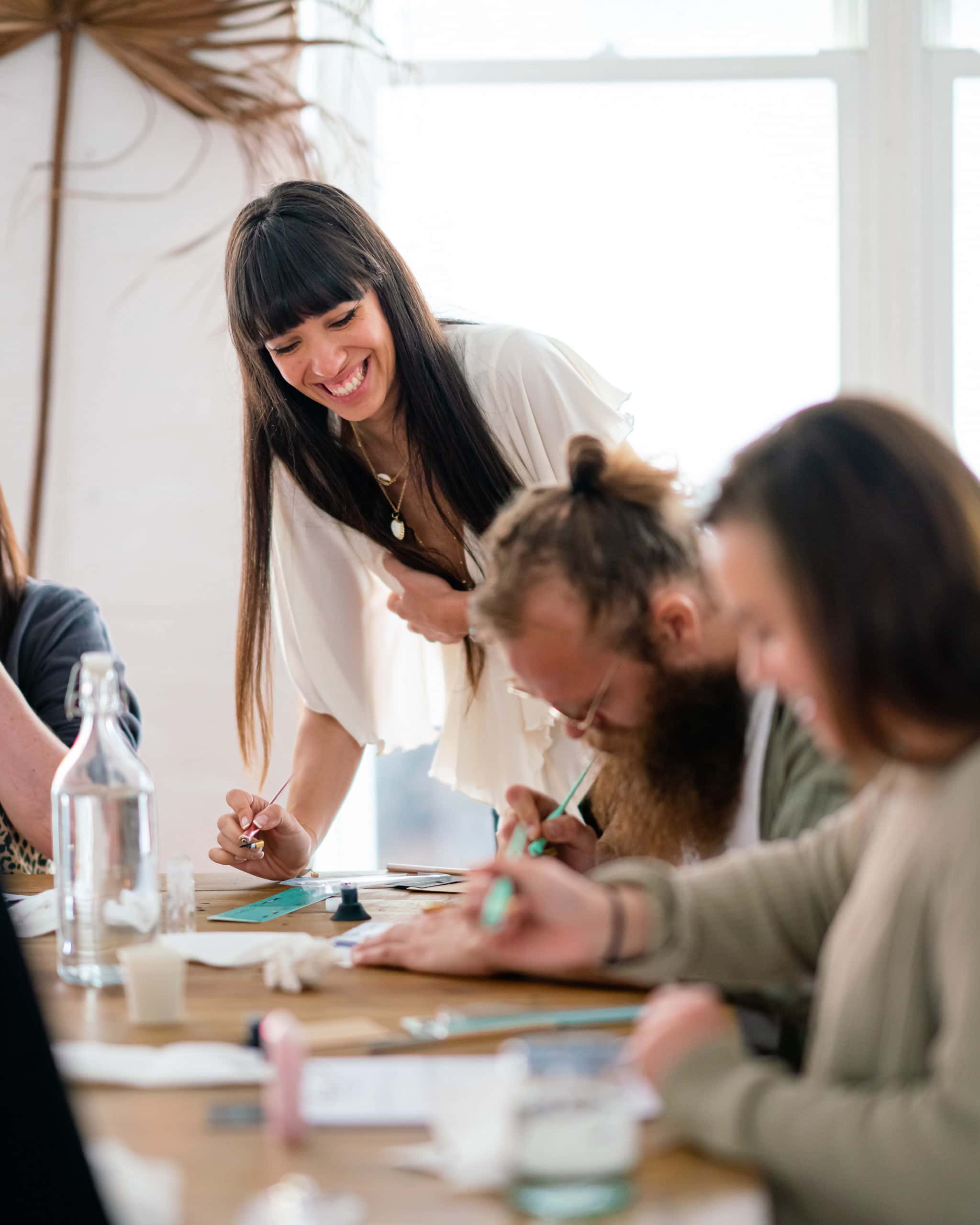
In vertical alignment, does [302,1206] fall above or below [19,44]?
below

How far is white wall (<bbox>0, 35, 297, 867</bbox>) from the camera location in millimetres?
3416

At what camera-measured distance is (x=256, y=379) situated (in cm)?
218

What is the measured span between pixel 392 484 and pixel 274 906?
0.85 metres

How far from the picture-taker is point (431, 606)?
7.07 feet

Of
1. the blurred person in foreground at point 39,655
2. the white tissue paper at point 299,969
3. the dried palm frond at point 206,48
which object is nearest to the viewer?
the white tissue paper at point 299,969

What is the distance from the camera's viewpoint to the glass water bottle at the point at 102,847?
1300 millimetres

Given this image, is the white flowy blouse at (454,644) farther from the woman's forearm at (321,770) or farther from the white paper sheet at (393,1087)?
A: the white paper sheet at (393,1087)

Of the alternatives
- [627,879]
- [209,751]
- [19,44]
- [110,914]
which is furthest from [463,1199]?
[19,44]

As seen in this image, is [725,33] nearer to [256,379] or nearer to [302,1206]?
[256,379]

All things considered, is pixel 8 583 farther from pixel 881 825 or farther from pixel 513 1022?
pixel 881 825

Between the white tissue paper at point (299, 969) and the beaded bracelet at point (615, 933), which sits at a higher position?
the beaded bracelet at point (615, 933)

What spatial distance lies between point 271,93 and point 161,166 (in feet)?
1.10

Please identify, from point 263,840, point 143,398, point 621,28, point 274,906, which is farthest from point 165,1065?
point 621,28


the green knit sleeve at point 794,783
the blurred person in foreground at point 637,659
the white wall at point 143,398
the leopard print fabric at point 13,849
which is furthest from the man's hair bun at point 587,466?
the white wall at point 143,398
